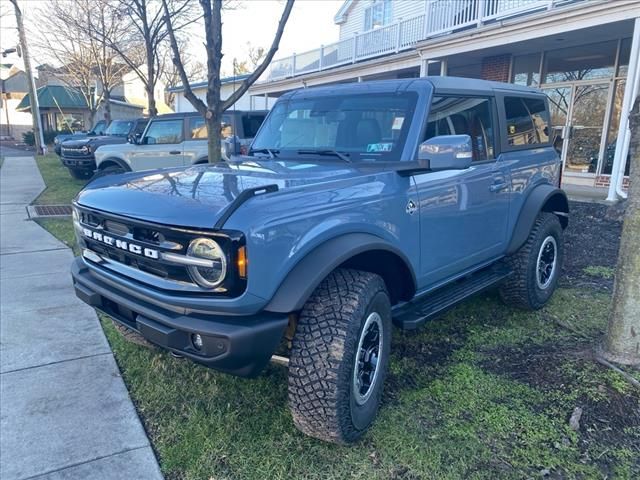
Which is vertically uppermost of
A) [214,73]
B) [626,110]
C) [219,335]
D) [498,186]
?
[214,73]

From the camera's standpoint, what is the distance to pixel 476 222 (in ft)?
12.1

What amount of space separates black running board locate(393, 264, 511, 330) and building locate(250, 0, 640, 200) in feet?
16.6

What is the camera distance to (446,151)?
2.88m

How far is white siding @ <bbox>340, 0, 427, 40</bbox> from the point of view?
684 inches

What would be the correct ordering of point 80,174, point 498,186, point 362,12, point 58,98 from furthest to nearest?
point 58,98 → point 362,12 → point 80,174 → point 498,186

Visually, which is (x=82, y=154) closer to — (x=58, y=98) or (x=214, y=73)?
(x=214, y=73)

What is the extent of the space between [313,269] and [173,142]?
347 inches

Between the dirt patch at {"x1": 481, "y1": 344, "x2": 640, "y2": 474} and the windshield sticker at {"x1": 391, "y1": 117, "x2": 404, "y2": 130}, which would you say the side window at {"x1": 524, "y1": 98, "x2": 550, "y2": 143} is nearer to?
the windshield sticker at {"x1": 391, "y1": 117, "x2": 404, "y2": 130}

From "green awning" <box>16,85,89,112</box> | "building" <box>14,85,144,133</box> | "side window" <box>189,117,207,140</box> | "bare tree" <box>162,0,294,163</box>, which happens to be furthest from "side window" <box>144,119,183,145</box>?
"green awning" <box>16,85,89,112</box>

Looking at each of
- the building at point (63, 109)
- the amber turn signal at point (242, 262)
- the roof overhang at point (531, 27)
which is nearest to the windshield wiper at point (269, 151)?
the amber turn signal at point (242, 262)

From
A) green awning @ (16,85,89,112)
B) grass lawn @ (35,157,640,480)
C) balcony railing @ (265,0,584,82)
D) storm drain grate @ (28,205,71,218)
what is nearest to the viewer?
grass lawn @ (35,157,640,480)

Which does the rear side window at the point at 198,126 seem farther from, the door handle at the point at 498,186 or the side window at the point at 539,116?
the door handle at the point at 498,186

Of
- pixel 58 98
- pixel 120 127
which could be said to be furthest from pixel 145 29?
pixel 58 98

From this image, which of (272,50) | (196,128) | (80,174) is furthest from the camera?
(80,174)
